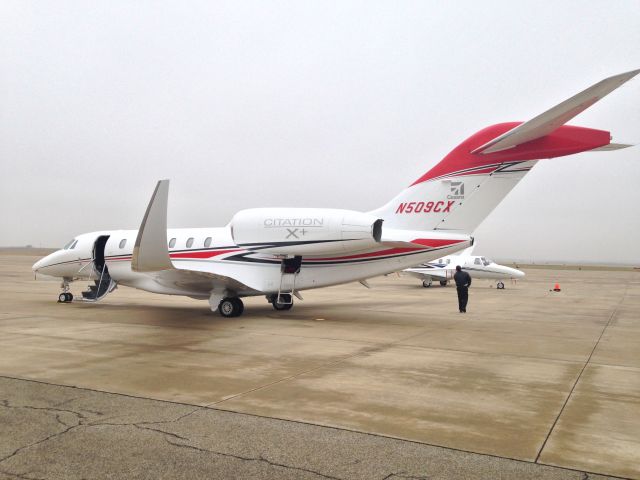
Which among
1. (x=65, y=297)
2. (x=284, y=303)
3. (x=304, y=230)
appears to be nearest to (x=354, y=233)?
(x=304, y=230)

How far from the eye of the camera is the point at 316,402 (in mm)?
5656

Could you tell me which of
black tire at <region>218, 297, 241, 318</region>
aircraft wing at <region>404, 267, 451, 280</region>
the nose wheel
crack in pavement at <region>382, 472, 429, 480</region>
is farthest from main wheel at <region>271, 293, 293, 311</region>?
aircraft wing at <region>404, 267, 451, 280</region>

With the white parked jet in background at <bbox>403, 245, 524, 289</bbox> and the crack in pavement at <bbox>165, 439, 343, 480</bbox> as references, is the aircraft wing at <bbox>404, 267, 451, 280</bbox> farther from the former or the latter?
the crack in pavement at <bbox>165, 439, 343, 480</bbox>

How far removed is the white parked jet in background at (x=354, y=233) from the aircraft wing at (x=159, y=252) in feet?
0.07

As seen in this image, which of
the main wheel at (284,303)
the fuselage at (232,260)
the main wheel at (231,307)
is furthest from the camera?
the main wheel at (284,303)

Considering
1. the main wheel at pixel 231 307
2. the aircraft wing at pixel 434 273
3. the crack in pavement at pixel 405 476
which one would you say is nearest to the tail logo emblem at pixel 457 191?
the main wheel at pixel 231 307

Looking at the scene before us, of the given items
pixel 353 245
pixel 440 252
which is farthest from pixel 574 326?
pixel 353 245

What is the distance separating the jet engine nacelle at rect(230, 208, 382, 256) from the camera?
12.0 meters

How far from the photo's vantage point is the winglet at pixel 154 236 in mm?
9414

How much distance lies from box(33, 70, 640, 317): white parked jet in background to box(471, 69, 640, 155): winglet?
28 mm

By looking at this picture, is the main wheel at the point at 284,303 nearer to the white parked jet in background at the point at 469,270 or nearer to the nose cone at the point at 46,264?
the nose cone at the point at 46,264

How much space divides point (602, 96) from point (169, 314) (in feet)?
38.3

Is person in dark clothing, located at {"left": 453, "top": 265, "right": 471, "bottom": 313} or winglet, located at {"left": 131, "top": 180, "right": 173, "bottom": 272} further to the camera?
person in dark clothing, located at {"left": 453, "top": 265, "right": 471, "bottom": 313}

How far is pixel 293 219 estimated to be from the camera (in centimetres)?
1257
